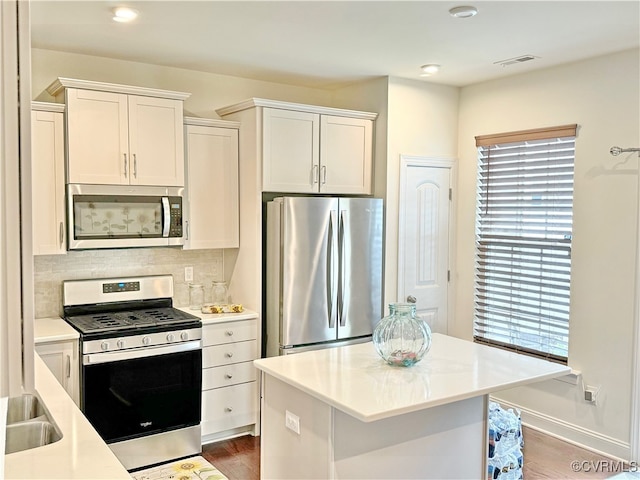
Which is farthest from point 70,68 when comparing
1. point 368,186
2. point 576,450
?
point 576,450

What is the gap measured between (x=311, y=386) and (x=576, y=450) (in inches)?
96.4

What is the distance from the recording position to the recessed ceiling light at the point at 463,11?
111 inches

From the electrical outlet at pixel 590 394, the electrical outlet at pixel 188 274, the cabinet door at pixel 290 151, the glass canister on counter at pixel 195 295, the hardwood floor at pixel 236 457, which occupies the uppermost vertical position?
the cabinet door at pixel 290 151

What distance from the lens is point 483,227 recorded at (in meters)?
4.66

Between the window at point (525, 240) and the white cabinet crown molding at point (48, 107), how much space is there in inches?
122

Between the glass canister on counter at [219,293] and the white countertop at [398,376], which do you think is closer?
the white countertop at [398,376]

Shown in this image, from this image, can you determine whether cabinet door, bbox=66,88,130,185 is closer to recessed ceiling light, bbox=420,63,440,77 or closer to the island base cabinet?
the island base cabinet

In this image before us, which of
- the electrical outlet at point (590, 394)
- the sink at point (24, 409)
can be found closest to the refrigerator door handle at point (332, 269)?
the electrical outlet at point (590, 394)

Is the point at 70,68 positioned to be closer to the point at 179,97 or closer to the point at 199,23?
the point at 179,97

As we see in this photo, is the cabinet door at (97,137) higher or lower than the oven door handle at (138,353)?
higher

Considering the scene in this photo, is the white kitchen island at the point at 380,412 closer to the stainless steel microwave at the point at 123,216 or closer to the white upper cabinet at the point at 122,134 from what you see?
the stainless steel microwave at the point at 123,216

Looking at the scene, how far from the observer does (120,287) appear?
3.91m

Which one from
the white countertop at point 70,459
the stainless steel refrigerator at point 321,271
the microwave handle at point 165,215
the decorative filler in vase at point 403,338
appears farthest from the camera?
the stainless steel refrigerator at point 321,271

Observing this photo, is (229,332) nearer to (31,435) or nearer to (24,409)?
(24,409)
